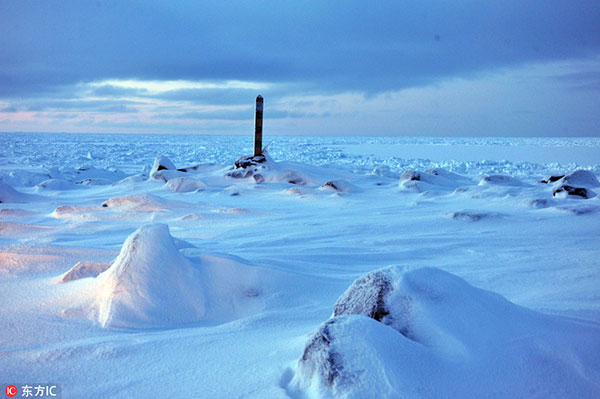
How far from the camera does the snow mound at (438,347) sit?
1508 mm

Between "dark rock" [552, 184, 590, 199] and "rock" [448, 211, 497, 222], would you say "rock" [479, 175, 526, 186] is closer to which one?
"dark rock" [552, 184, 590, 199]

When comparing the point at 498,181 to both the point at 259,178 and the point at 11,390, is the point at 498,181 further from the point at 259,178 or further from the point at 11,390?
the point at 11,390

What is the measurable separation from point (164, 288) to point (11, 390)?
87cm

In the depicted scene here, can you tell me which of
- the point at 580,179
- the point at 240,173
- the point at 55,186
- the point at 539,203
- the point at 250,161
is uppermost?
the point at 580,179

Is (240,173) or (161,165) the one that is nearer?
(240,173)

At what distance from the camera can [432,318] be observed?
70.6 inches

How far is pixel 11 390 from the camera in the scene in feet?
5.52

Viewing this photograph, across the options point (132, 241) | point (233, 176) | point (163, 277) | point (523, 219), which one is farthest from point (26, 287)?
point (233, 176)

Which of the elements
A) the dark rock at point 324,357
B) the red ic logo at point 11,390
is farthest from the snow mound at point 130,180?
the dark rock at point 324,357

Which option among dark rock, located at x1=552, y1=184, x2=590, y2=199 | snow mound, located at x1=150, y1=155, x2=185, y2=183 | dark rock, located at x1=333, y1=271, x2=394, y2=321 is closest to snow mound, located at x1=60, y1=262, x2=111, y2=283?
dark rock, located at x1=333, y1=271, x2=394, y2=321

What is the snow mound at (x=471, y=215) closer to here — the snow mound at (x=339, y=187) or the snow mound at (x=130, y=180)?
the snow mound at (x=339, y=187)

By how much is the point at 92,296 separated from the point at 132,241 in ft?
1.20

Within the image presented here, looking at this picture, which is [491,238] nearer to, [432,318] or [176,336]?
[432,318]

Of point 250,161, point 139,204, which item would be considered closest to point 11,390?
point 139,204
